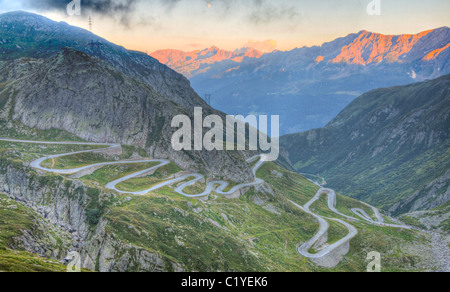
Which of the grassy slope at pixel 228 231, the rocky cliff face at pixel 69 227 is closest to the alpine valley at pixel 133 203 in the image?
the rocky cliff face at pixel 69 227

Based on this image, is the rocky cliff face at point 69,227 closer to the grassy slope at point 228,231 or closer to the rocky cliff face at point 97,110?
the grassy slope at point 228,231

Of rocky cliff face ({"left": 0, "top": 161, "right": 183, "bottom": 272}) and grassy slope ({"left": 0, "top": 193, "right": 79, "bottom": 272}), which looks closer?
grassy slope ({"left": 0, "top": 193, "right": 79, "bottom": 272})

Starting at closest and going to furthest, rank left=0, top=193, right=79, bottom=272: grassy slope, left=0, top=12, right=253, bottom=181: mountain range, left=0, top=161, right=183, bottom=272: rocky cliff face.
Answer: left=0, top=193, right=79, bottom=272: grassy slope < left=0, top=161, right=183, bottom=272: rocky cliff face < left=0, top=12, right=253, bottom=181: mountain range

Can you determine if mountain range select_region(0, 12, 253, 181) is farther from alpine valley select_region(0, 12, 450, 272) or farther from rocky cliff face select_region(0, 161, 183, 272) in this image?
rocky cliff face select_region(0, 161, 183, 272)

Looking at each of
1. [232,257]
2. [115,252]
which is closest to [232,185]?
[232,257]

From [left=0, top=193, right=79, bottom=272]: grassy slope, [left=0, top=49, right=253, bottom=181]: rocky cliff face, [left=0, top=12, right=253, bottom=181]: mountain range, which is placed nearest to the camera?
[left=0, top=193, right=79, bottom=272]: grassy slope

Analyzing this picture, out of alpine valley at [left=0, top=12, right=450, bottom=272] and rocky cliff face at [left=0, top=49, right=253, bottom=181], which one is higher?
rocky cliff face at [left=0, top=49, right=253, bottom=181]

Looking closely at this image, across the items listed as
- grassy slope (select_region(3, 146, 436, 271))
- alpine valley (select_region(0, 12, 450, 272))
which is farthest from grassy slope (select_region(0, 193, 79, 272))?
grassy slope (select_region(3, 146, 436, 271))

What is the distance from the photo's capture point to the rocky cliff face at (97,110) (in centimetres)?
16875

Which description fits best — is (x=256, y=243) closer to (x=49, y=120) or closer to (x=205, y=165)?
(x=205, y=165)

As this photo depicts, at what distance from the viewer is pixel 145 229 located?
285 ft

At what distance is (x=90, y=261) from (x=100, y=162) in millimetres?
72687

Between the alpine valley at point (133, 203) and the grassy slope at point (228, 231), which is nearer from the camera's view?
the alpine valley at point (133, 203)

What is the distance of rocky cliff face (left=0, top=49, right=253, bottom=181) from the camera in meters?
169
